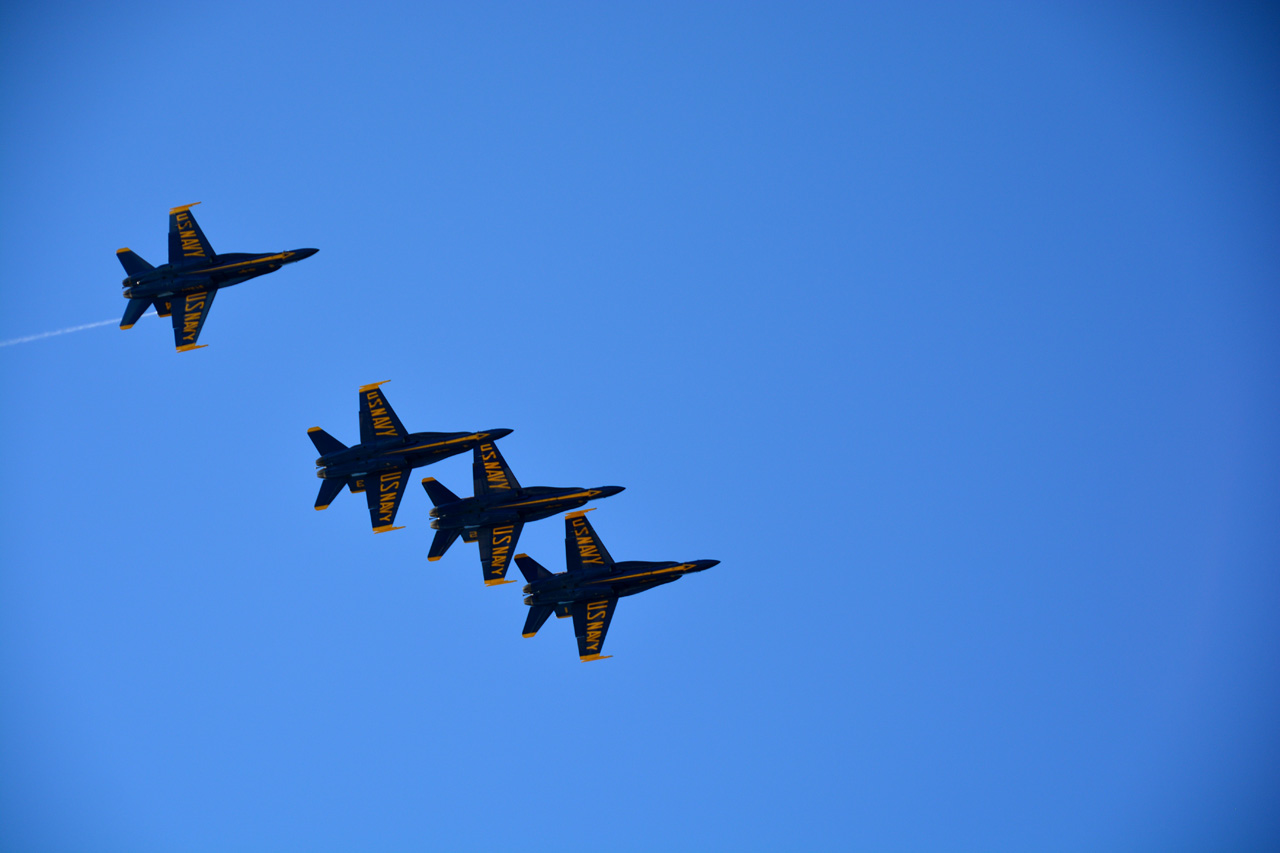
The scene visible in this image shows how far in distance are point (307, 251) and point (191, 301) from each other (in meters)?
10.8

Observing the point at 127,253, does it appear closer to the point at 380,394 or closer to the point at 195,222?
the point at 195,222

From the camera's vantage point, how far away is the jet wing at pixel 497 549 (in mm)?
78000

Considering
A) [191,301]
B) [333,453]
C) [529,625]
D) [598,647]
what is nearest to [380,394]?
[333,453]

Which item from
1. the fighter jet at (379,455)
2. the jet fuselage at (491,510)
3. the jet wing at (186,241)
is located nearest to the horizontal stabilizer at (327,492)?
the fighter jet at (379,455)

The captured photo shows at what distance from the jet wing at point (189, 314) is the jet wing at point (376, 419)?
15.1 meters

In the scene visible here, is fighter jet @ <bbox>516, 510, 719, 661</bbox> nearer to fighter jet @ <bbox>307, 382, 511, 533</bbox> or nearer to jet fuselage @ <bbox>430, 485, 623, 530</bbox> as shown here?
jet fuselage @ <bbox>430, 485, 623, 530</bbox>

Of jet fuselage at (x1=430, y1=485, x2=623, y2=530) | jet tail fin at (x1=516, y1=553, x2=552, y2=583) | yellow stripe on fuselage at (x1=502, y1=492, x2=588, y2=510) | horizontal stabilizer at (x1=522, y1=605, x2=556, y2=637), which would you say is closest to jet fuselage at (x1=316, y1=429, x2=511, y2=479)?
jet fuselage at (x1=430, y1=485, x2=623, y2=530)

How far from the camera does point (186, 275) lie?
258ft

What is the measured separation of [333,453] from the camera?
77312 mm

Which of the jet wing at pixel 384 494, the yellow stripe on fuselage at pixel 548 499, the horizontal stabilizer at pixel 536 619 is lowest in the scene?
the horizontal stabilizer at pixel 536 619

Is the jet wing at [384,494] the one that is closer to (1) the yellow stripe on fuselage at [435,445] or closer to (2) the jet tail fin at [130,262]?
(1) the yellow stripe on fuselage at [435,445]

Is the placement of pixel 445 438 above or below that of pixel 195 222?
below

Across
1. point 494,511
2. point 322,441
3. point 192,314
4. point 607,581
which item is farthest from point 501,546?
point 192,314

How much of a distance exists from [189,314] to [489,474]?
28540 millimetres
